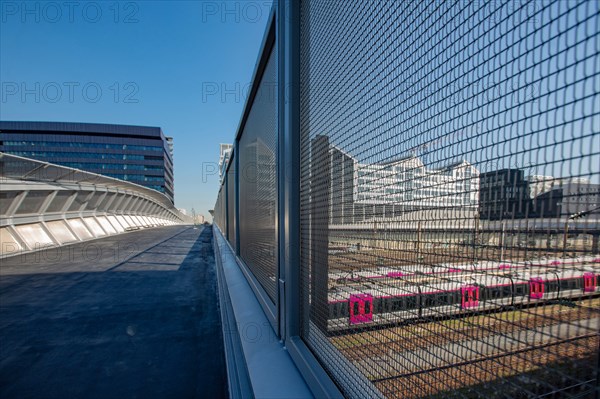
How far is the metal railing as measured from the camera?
1.91ft

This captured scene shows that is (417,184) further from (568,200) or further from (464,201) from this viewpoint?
(568,200)

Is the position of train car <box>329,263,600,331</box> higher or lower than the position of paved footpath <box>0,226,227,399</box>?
higher

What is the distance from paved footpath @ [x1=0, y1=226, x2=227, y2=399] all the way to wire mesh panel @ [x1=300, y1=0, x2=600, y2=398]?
2061 millimetres

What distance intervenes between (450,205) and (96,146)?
86.0 meters

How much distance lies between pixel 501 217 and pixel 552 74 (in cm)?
33

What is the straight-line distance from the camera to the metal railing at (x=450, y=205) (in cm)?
58

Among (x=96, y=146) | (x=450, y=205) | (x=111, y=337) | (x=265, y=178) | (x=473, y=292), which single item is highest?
(x=96, y=146)

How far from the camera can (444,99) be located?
2.68 feet

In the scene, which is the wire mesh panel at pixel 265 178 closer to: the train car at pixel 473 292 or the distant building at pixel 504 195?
the train car at pixel 473 292

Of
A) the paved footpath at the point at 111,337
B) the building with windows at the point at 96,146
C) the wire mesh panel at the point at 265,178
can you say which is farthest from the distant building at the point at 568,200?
the building with windows at the point at 96,146

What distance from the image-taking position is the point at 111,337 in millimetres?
3520

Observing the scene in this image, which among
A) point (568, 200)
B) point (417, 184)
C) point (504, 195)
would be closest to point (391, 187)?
point (417, 184)

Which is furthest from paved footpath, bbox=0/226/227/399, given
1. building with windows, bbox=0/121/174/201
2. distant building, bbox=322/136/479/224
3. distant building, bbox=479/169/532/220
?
building with windows, bbox=0/121/174/201

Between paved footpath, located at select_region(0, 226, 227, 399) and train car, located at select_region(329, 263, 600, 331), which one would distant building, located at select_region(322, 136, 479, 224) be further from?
paved footpath, located at select_region(0, 226, 227, 399)
